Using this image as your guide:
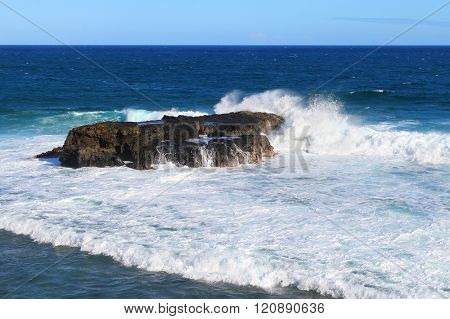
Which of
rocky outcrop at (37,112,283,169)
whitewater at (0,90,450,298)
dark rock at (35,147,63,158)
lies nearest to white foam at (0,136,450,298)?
whitewater at (0,90,450,298)

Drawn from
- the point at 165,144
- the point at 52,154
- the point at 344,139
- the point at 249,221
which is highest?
the point at 165,144

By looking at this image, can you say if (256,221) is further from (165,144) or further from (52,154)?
(52,154)

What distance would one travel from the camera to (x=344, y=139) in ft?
74.5

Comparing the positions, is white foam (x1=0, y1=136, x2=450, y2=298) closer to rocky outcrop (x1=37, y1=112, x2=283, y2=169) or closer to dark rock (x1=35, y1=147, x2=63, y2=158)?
rocky outcrop (x1=37, y1=112, x2=283, y2=169)

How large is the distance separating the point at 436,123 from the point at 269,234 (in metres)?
20.0

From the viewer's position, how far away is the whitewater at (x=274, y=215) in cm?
1030

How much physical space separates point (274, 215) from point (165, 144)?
22.2 feet

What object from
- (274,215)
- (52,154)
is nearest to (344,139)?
(274,215)

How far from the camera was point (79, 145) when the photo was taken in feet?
64.4

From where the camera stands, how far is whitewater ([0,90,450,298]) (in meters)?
10.3

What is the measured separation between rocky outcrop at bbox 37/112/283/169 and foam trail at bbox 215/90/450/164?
2547 millimetres

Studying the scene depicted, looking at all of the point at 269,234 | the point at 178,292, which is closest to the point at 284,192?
the point at 269,234

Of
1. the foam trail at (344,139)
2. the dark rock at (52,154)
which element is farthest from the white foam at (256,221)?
the foam trail at (344,139)

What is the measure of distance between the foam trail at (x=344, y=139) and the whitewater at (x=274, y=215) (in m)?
0.08
